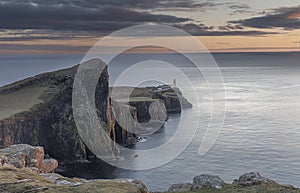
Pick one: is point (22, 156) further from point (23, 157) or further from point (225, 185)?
point (225, 185)

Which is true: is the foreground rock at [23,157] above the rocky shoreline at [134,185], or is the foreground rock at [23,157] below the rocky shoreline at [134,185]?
below

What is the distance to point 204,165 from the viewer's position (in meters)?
143

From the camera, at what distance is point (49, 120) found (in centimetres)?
17488

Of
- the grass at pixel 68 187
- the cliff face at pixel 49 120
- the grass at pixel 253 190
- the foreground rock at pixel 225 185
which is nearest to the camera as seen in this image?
the grass at pixel 253 190

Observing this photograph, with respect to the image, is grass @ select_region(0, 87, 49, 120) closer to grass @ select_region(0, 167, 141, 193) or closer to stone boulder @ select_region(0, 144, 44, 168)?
stone boulder @ select_region(0, 144, 44, 168)

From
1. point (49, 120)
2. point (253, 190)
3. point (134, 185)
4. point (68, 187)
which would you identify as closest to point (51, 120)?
point (49, 120)

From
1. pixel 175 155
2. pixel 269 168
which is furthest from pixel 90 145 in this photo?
pixel 269 168

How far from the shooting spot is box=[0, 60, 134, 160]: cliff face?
518 ft

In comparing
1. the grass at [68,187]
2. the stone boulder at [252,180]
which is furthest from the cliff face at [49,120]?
the stone boulder at [252,180]

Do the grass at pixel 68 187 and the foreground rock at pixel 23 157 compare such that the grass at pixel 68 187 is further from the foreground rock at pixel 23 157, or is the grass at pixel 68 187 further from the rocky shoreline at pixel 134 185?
the foreground rock at pixel 23 157

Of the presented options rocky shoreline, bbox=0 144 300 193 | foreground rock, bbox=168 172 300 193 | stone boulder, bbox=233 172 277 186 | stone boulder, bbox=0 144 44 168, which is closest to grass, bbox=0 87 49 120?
stone boulder, bbox=0 144 44 168

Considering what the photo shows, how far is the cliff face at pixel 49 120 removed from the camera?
518ft

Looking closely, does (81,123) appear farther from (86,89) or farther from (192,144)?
(192,144)

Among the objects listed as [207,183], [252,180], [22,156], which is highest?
[252,180]
